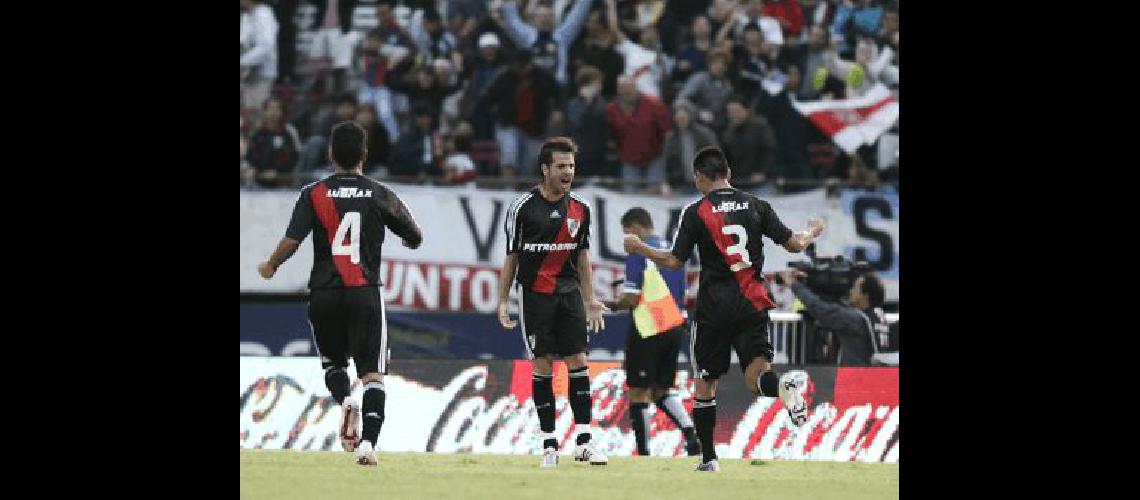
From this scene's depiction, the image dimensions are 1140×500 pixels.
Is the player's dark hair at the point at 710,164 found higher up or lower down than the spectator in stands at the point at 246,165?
lower down

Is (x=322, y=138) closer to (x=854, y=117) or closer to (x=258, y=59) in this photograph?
(x=258, y=59)

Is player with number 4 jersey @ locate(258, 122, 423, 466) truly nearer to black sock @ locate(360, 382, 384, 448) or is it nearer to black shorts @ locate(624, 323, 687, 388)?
black sock @ locate(360, 382, 384, 448)

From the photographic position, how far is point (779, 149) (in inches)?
1007

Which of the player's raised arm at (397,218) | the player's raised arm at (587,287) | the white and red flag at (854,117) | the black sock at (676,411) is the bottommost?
the black sock at (676,411)

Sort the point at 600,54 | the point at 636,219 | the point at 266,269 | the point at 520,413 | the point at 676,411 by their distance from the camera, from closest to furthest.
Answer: the point at 266,269, the point at 636,219, the point at 676,411, the point at 520,413, the point at 600,54

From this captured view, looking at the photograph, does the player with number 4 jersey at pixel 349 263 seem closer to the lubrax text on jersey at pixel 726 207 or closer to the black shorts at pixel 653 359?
the lubrax text on jersey at pixel 726 207

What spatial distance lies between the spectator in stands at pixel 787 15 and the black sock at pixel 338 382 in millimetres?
12850

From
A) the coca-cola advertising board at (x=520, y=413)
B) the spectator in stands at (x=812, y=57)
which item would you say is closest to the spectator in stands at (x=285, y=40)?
the spectator in stands at (x=812, y=57)

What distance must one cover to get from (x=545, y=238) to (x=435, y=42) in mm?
11658

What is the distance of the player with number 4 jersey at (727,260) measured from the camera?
15.4 m

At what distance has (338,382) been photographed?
15016mm

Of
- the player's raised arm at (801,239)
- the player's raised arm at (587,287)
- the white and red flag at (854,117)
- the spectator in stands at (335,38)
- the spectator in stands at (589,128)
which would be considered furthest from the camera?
the spectator in stands at (335,38)

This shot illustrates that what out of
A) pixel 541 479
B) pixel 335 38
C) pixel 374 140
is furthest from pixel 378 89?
pixel 541 479

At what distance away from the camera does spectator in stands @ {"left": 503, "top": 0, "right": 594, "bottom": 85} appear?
2639cm
